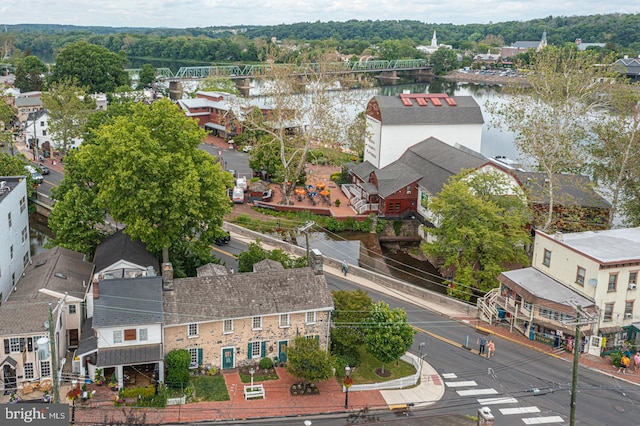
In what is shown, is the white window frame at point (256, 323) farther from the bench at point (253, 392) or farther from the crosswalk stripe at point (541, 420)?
the crosswalk stripe at point (541, 420)

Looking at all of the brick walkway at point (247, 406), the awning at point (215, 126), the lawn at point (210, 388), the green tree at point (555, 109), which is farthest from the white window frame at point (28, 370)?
the awning at point (215, 126)

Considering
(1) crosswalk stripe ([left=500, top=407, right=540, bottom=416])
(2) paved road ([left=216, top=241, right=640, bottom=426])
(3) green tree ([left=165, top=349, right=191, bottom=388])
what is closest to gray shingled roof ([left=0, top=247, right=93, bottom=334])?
(3) green tree ([left=165, top=349, right=191, bottom=388])

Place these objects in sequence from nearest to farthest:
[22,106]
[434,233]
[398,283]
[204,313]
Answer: [204,313], [398,283], [434,233], [22,106]

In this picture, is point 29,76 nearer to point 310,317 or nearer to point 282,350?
point 282,350

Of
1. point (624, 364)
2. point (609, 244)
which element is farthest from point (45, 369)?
point (609, 244)

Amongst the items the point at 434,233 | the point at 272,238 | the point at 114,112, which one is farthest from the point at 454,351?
the point at 114,112

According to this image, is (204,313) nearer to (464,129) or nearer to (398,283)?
(398,283)

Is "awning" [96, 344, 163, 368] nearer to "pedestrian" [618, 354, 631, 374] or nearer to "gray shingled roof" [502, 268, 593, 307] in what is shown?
"gray shingled roof" [502, 268, 593, 307]
